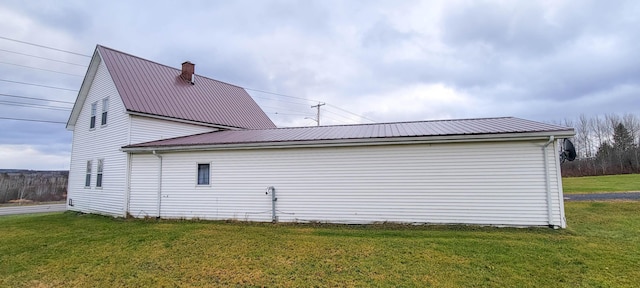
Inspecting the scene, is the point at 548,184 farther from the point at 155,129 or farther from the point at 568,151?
the point at 155,129

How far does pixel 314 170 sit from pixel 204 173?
3.91m

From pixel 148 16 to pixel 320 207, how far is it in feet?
38.2

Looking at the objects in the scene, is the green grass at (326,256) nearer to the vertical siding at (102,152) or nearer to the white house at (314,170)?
Result: the white house at (314,170)

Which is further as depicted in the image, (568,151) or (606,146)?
(606,146)

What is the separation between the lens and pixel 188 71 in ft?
54.5

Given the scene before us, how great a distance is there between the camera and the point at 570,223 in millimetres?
8664

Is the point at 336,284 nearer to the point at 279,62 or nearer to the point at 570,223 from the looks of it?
the point at 570,223

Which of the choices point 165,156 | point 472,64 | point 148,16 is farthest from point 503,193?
point 148,16

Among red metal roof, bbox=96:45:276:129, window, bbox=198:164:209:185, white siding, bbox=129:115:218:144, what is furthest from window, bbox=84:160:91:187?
window, bbox=198:164:209:185

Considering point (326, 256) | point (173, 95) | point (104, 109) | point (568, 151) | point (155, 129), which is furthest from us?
point (173, 95)

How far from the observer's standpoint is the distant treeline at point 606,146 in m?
40.3

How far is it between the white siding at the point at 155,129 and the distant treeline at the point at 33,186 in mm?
21260

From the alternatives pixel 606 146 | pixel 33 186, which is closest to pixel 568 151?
pixel 33 186

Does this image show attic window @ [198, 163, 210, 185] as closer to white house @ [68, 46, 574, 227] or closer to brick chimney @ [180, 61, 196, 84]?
white house @ [68, 46, 574, 227]
